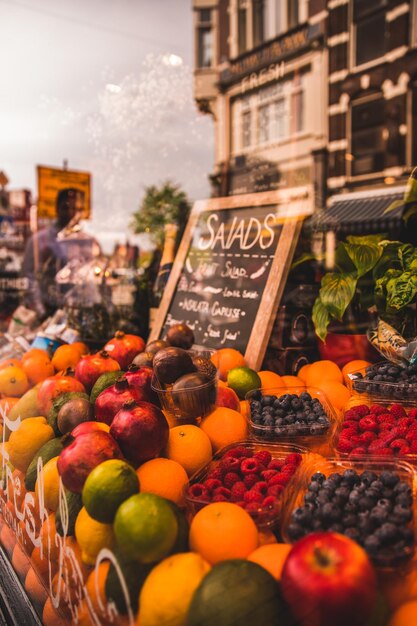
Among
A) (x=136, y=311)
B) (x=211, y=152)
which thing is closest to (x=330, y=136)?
(x=211, y=152)

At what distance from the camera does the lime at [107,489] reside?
1060 mm

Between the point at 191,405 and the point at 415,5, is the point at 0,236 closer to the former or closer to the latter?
the point at 415,5

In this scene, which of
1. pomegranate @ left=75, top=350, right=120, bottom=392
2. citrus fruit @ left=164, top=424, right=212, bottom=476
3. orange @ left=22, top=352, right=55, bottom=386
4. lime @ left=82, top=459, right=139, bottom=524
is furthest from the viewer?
orange @ left=22, top=352, right=55, bottom=386

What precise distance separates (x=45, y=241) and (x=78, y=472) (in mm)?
3986

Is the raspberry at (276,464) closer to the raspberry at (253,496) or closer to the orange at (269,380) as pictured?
the raspberry at (253,496)

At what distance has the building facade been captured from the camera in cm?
364

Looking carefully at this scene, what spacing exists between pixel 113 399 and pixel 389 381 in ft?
2.93

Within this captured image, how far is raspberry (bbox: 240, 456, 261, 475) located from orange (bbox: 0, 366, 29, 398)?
1.22m

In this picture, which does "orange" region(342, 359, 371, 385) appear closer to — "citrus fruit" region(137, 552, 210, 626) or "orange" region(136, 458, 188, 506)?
"orange" region(136, 458, 188, 506)

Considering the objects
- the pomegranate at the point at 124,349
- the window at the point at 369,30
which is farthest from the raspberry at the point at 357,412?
the window at the point at 369,30

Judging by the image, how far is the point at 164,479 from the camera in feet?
4.01

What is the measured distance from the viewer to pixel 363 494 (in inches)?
39.9

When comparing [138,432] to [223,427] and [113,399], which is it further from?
[223,427]

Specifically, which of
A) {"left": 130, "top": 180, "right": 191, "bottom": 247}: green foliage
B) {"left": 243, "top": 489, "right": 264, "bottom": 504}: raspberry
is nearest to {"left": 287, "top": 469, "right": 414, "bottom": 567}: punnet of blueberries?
{"left": 243, "top": 489, "right": 264, "bottom": 504}: raspberry
